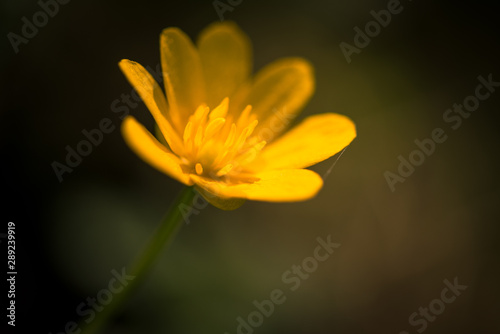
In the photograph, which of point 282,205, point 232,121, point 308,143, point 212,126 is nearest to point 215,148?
point 212,126

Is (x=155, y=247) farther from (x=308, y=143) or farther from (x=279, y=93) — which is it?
(x=279, y=93)

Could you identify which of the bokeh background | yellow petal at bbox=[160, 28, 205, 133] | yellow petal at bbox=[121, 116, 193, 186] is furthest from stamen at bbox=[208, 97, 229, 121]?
the bokeh background

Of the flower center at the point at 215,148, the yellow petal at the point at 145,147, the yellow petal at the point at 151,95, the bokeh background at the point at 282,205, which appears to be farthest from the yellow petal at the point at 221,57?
the bokeh background at the point at 282,205

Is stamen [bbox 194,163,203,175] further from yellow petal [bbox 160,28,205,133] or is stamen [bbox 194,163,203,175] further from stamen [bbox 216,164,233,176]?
yellow petal [bbox 160,28,205,133]

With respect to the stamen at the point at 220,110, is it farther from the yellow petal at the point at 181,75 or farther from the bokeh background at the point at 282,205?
the bokeh background at the point at 282,205

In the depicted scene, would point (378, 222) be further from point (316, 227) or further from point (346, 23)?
point (346, 23)

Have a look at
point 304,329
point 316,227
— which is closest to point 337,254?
point 316,227
